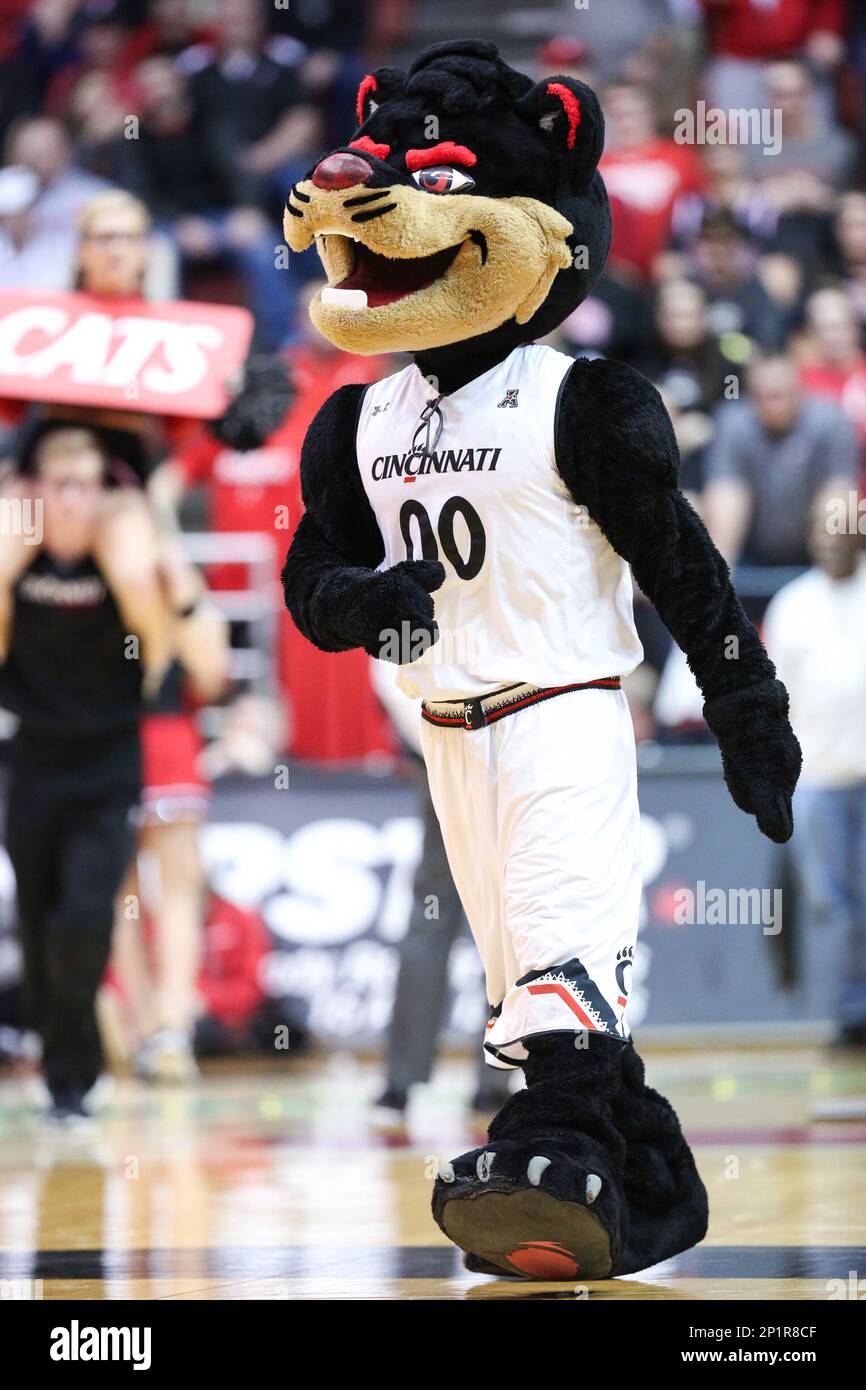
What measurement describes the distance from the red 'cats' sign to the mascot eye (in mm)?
2532

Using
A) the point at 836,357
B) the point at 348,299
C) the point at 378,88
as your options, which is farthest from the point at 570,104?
the point at 836,357

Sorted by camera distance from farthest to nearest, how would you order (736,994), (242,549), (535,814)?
(242,549) → (736,994) → (535,814)

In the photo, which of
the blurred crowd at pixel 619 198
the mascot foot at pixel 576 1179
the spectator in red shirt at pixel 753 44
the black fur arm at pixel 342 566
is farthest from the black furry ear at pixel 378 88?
the spectator in red shirt at pixel 753 44

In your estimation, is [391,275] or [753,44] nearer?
[391,275]

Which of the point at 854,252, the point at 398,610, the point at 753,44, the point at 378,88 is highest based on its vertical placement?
the point at 753,44

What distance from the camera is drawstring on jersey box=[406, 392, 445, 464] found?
12.2 ft

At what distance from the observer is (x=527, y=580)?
3652 millimetres

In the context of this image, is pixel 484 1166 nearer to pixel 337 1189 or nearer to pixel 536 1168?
pixel 536 1168

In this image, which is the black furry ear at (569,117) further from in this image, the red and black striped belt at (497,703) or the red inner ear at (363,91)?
the red and black striped belt at (497,703)

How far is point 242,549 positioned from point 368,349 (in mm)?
5581

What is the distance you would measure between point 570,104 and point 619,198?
24.0 ft
